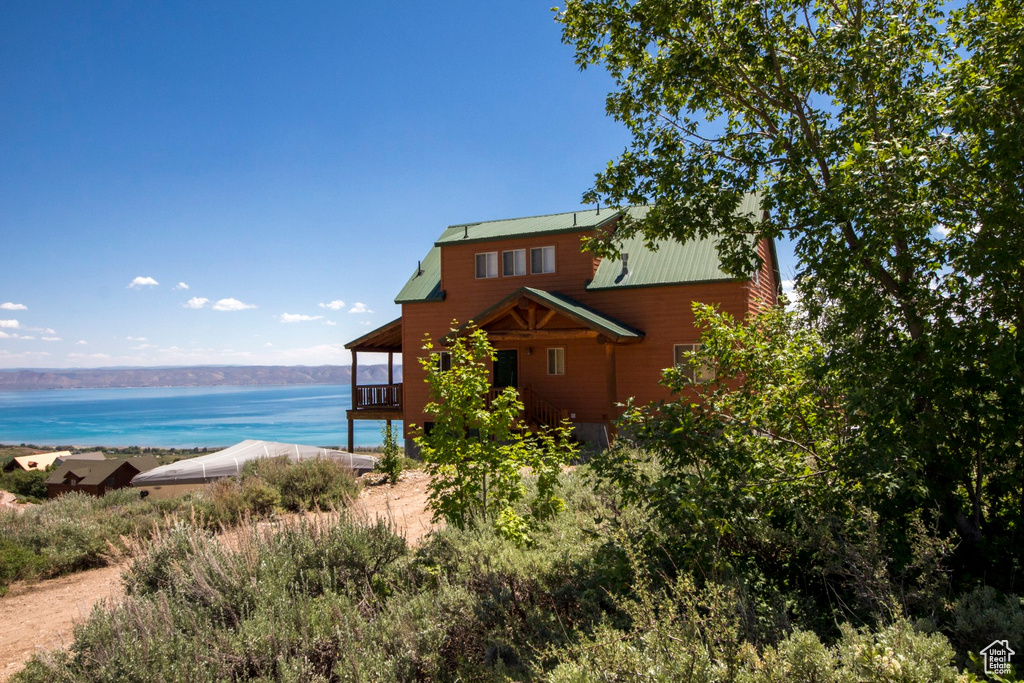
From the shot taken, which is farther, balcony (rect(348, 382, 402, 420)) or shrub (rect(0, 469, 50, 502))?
shrub (rect(0, 469, 50, 502))

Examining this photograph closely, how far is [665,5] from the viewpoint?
653 cm

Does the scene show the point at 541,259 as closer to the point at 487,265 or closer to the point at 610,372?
the point at 487,265

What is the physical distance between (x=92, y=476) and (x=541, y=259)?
17150 mm

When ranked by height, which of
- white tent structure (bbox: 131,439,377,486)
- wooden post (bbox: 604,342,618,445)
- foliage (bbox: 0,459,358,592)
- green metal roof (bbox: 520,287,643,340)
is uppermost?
green metal roof (bbox: 520,287,643,340)

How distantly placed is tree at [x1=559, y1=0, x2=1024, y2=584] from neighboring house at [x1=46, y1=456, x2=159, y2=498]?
21.2 metres

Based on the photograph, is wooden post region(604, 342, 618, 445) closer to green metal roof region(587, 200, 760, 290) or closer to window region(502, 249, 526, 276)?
green metal roof region(587, 200, 760, 290)

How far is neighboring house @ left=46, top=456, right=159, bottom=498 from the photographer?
2119 centimetres

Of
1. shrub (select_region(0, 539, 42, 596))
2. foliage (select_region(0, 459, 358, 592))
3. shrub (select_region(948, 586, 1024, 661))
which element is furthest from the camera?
foliage (select_region(0, 459, 358, 592))

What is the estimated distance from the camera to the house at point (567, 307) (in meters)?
17.0

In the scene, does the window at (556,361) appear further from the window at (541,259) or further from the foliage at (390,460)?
the foliage at (390,460)

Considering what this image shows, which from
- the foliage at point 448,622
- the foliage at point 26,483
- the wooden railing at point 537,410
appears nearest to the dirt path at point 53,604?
the foliage at point 448,622

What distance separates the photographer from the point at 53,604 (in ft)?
25.0

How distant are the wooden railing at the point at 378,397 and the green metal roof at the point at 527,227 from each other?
5.41 meters

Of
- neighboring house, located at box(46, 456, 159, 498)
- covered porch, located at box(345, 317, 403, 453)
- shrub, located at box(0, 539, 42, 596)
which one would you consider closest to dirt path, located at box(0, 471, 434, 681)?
shrub, located at box(0, 539, 42, 596)
